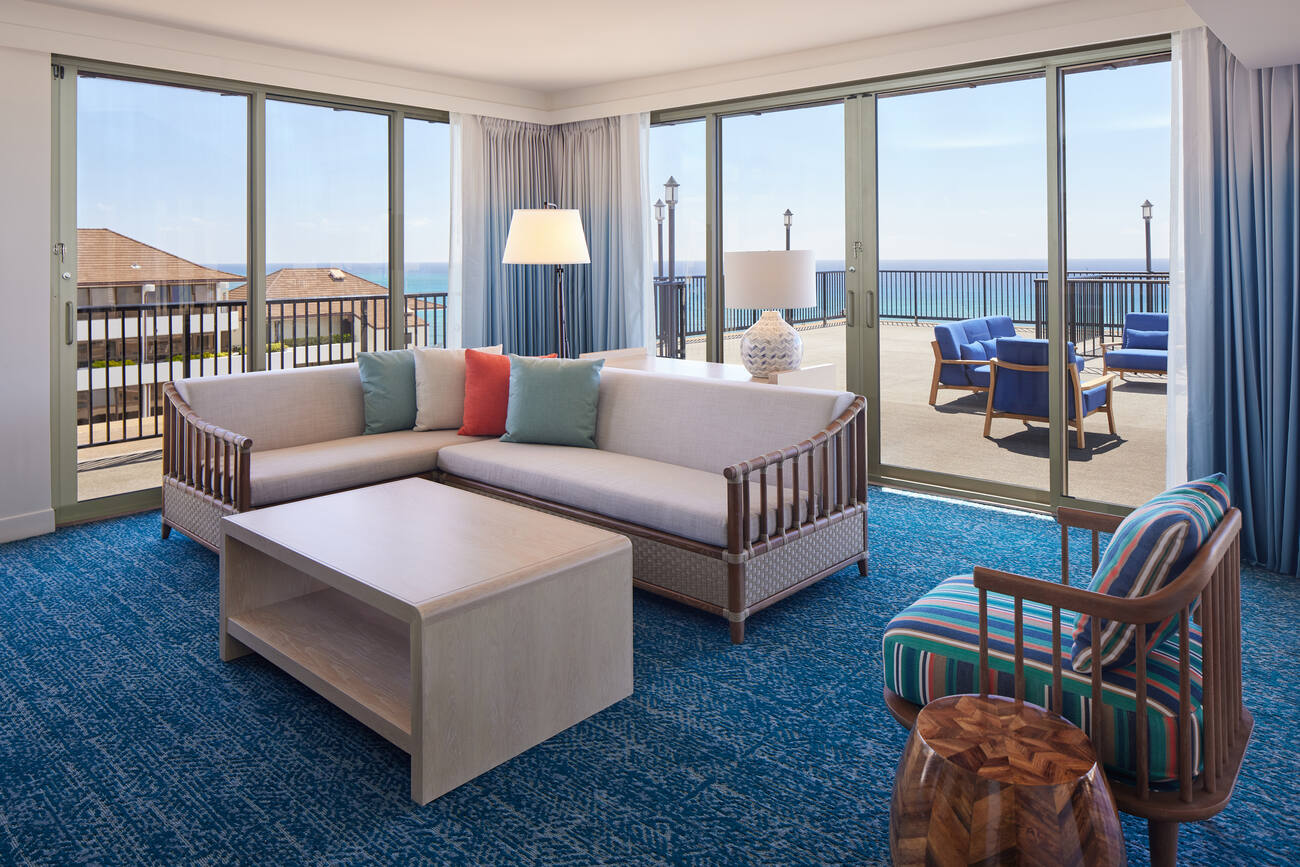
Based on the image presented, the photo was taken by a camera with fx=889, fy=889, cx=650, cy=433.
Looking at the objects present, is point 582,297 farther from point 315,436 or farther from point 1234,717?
point 1234,717

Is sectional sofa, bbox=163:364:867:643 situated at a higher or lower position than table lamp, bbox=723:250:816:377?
lower

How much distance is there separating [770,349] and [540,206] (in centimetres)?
303

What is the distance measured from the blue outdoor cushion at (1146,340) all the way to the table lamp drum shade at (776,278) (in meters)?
1.65

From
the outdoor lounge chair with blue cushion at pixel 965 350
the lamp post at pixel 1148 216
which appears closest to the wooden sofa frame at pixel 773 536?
the outdoor lounge chair with blue cushion at pixel 965 350

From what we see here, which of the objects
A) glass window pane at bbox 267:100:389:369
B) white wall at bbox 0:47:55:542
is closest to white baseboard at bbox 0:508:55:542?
white wall at bbox 0:47:55:542

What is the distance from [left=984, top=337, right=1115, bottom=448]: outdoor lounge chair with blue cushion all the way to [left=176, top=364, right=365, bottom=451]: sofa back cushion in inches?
135

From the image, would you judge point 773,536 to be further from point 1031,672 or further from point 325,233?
point 325,233

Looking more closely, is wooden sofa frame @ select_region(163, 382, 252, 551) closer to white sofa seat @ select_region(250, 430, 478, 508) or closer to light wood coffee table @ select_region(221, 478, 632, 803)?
white sofa seat @ select_region(250, 430, 478, 508)

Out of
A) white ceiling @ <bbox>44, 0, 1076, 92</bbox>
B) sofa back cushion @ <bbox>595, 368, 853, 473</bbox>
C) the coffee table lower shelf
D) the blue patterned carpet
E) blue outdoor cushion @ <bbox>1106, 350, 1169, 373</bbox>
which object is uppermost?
white ceiling @ <bbox>44, 0, 1076, 92</bbox>

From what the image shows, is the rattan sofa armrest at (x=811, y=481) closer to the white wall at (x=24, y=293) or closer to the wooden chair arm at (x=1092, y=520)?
the wooden chair arm at (x=1092, y=520)

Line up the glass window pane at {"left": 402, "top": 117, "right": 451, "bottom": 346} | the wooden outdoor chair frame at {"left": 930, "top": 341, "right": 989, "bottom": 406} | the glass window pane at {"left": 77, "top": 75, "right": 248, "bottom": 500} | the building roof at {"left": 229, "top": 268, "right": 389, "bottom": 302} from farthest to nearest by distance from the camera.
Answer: the glass window pane at {"left": 402, "top": 117, "right": 451, "bottom": 346}, the building roof at {"left": 229, "top": 268, "right": 389, "bottom": 302}, the wooden outdoor chair frame at {"left": 930, "top": 341, "right": 989, "bottom": 406}, the glass window pane at {"left": 77, "top": 75, "right": 248, "bottom": 500}

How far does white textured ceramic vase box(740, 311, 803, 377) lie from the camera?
4.23 meters

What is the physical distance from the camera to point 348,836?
6.66 feet

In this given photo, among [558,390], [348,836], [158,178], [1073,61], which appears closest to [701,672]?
[348,836]
